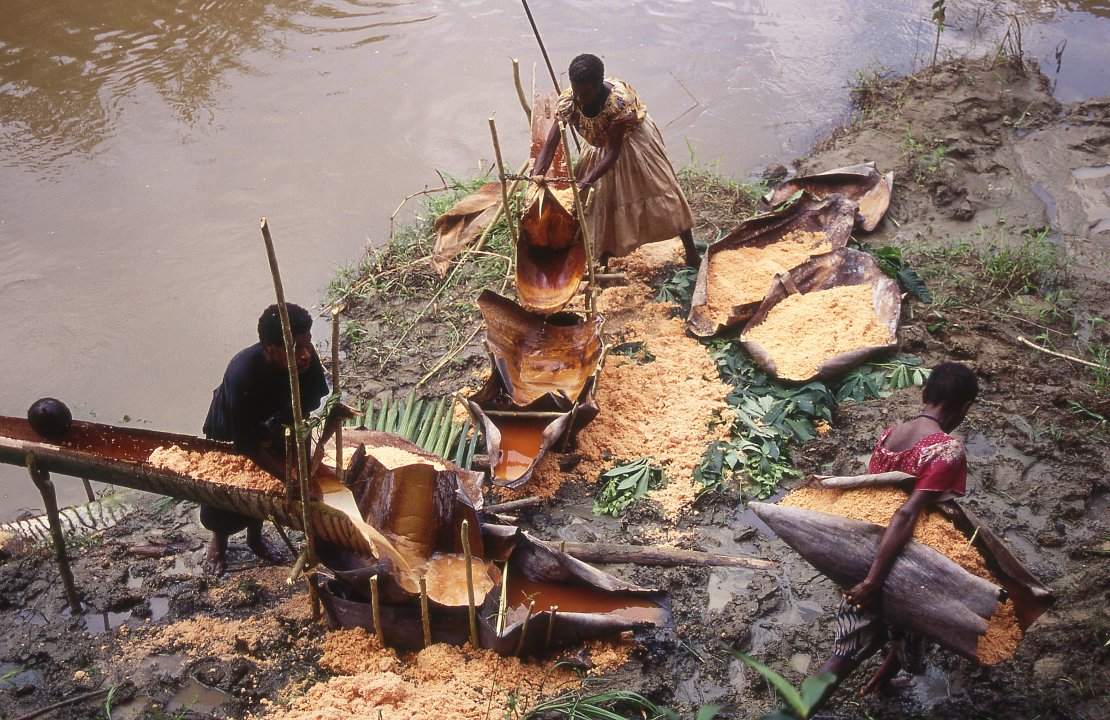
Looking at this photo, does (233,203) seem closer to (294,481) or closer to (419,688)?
(294,481)

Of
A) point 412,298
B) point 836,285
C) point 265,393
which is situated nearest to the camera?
point 265,393

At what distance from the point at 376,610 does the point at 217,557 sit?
4.00 feet

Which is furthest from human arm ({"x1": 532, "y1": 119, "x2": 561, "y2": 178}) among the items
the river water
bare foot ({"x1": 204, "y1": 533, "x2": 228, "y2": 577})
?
bare foot ({"x1": 204, "y1": 533, "x2": 228, "y2": 577})

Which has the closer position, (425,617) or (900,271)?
(425,617)

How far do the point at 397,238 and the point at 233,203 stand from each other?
158cm

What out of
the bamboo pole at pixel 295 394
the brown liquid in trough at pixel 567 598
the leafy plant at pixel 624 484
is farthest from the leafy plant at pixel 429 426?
the bamboo pole at pixel 295 394

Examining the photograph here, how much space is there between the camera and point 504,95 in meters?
7.93

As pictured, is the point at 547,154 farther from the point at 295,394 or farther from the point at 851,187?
the point at 295,394

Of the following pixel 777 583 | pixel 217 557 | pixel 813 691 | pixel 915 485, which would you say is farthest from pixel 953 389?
pixel 217 557

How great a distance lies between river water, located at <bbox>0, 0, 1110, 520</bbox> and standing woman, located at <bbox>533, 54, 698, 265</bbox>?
2105 mm

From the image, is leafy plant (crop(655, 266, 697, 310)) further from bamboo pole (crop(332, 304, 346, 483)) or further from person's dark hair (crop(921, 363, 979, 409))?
bamboo pole (crop(332, 304, 346, 483))

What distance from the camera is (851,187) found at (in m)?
6.04

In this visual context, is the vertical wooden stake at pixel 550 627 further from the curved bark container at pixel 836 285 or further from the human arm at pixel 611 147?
the human arm at pixel 611 147

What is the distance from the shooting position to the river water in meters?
5.82
